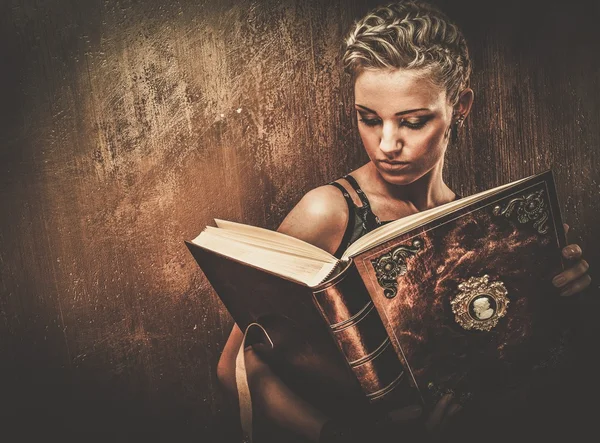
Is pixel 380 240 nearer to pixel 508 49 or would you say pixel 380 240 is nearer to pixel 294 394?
pixel 294 394

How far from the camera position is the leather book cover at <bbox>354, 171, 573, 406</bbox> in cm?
94

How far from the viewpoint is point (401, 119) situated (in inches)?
44.4

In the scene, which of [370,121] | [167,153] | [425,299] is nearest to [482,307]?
[425,299]

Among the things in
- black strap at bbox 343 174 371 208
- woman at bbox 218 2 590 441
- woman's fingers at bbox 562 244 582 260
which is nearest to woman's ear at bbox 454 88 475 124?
woman at bbox 218 2 590 441

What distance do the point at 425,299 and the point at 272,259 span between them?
1.03 ft

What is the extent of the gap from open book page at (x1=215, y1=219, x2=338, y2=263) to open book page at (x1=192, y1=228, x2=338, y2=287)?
0.04 ft

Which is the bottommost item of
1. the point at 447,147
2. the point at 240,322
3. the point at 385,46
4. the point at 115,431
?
the point at 115,431

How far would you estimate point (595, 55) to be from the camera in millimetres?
1345

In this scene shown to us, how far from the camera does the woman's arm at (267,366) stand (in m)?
1.11

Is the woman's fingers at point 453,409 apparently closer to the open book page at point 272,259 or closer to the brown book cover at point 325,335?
the brown book cover at point 325,335

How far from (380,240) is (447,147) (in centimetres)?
55

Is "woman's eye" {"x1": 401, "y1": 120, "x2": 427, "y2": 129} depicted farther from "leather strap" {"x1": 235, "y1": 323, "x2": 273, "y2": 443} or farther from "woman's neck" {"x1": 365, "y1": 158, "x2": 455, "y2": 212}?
"leather strap" {"x1": 235, "y1": 323, "x2": 273, "y2": 443}

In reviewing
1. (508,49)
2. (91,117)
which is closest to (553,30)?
(508,49)

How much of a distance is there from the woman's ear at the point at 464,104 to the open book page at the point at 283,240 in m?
0.55
